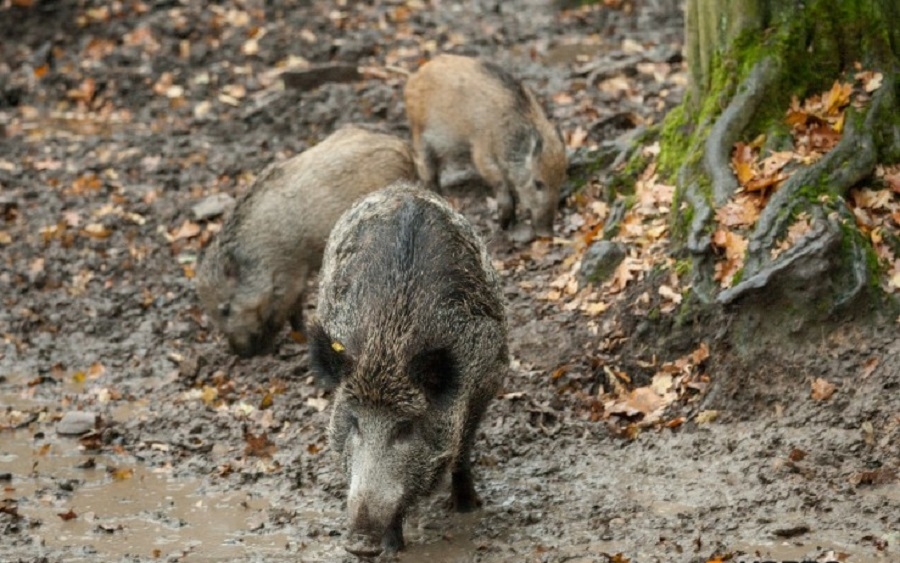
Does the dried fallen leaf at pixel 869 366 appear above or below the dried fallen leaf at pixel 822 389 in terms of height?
above

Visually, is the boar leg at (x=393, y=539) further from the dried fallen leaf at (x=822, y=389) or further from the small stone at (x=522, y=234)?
the small stone at (x=522, y=234)

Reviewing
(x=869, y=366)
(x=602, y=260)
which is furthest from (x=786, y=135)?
(x=869, y=366)

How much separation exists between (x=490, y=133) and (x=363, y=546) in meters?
5.12

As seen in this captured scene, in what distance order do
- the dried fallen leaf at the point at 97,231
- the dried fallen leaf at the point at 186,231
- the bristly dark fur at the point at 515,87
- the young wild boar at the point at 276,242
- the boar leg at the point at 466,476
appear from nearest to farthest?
the boar leg at the point at 466,476 → the young wild boar at the point at 276,242 → the bristly dark fur at the point at 515,87 → the dried fallen leaf at the point at 186,231 → the dried fallen leaf at the point at 97,231

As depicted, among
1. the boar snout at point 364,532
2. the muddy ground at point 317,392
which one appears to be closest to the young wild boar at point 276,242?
the muddy ground at point 317,392

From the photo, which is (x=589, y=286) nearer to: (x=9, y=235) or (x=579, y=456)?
(x=579, y=456)

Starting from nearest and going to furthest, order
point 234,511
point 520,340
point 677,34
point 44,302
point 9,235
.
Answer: point 234,511 → point 520,340 → point 44,302 → point 9,235 → point 677,34

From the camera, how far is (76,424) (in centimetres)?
750

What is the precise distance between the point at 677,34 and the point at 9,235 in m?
6.30

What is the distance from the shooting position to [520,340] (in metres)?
7.63

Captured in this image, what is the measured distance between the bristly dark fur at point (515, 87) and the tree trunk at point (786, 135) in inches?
85.7

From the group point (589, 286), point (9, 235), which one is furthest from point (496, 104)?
point (9, 235)

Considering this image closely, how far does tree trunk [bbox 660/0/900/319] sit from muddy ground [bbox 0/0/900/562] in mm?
239

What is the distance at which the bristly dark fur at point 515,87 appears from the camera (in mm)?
9801
